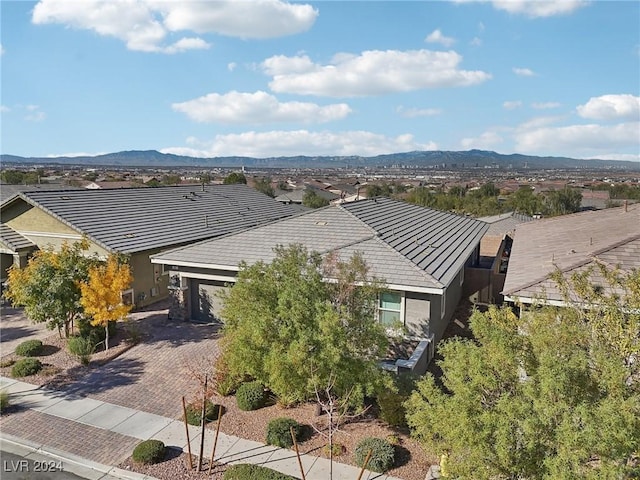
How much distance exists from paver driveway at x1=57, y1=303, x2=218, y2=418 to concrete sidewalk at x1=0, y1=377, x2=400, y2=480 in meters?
0.46

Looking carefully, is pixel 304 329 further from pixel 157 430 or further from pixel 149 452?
pixel 157 430

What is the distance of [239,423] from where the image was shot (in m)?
13.2

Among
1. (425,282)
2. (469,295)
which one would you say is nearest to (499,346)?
(425,282)

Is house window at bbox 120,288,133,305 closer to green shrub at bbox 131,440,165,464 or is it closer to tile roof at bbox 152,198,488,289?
tile roof at bbox 152,198,488,289

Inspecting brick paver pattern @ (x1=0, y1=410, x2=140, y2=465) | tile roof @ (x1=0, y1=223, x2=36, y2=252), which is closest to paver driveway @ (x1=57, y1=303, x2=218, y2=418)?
brick paver pattern @ (x1=0, y1=410, x2=140, y2=465)

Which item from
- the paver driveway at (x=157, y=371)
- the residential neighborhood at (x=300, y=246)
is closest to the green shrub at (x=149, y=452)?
the residential neighborhood at (x=300, y=246)

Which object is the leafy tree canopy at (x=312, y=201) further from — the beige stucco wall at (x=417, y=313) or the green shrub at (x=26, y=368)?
the green shrub at (x=26, y=368)

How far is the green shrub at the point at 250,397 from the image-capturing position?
13836 millimetres

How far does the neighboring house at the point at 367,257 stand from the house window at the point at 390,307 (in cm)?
3

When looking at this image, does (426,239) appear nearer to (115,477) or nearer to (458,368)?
(458,368)

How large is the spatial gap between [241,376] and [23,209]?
19.2m

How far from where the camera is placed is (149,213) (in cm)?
2947

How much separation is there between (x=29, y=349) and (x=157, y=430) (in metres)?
7.94

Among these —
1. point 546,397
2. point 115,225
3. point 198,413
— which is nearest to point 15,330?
point 115,225
